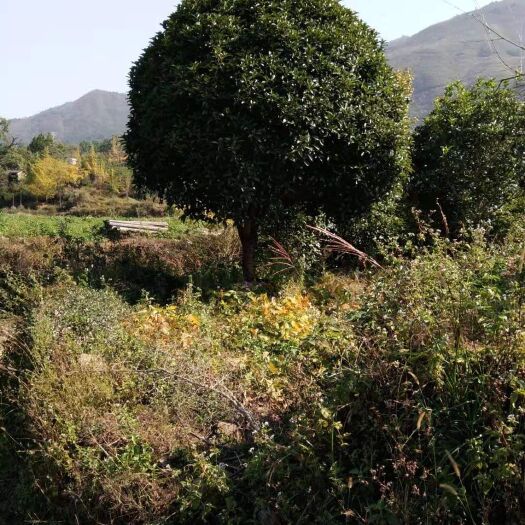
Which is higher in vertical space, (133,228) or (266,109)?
(266,109)

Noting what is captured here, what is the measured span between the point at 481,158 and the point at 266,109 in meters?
3.96

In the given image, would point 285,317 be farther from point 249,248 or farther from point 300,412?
point 300,412

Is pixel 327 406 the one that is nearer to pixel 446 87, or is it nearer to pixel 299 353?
pixel 299 353

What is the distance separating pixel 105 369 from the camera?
419 centimetres

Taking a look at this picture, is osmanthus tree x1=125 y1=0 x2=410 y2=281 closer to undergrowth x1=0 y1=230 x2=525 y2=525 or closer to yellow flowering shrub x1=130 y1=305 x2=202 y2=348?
yellow flowering shrub x1=130 y1=305 x2=202 y2=348

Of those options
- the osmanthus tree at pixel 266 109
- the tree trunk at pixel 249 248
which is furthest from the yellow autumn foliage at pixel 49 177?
the tree trunk at pixel 249 248

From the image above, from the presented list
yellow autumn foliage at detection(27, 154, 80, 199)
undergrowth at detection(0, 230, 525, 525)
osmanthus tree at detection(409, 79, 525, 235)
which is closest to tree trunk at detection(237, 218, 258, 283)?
undergrowth at detection(0, 230, 525, 525)

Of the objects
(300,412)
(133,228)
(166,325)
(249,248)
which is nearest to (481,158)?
(249,248)

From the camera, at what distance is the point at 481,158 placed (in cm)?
839

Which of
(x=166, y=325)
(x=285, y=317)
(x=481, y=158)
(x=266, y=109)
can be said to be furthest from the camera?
(x=481, y=158)

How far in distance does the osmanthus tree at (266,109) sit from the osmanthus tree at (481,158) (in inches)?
61.3

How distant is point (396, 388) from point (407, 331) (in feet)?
1.10

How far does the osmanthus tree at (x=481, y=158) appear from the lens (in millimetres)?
8336

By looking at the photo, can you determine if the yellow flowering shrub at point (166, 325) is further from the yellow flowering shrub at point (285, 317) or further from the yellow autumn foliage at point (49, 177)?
the yellow autumn foliage at point (49, 177)
